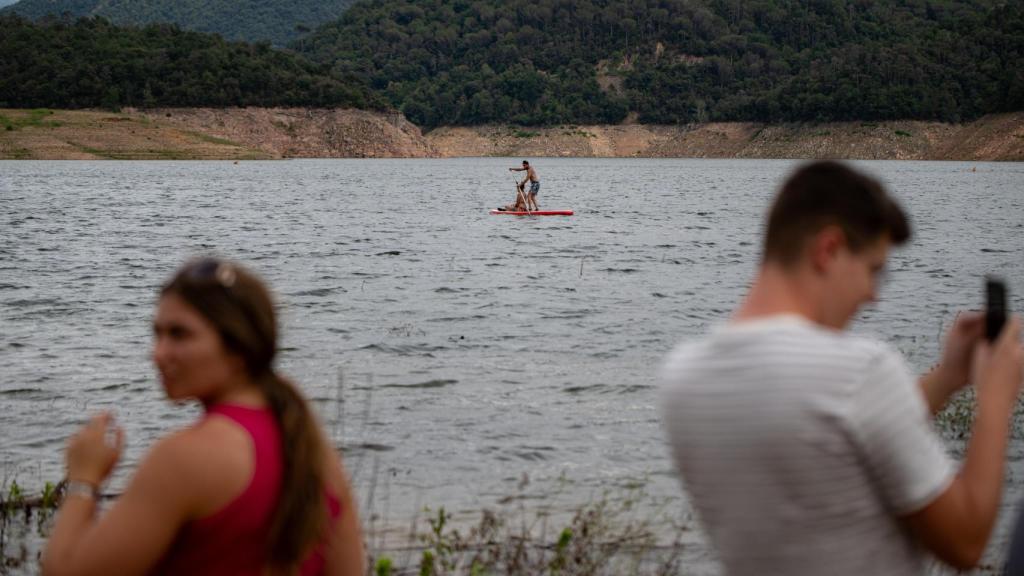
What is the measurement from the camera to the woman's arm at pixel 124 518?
2867mm

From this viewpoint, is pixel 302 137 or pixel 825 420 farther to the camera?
pixel 302 137

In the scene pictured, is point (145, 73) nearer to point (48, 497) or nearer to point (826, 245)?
point (48, 497)

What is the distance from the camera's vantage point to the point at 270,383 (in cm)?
310

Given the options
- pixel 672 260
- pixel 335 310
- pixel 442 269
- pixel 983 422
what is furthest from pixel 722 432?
pixel 672 260

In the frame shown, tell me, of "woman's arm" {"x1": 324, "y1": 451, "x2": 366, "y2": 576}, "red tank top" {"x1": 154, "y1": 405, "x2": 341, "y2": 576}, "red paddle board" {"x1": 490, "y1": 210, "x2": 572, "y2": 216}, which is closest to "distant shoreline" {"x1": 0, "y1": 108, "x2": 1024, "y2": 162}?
"red paddle board" {"x1": 490, "y1": 210, "x2": 572, "y2": 216}

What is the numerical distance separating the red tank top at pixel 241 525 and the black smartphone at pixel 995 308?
5.49 feet

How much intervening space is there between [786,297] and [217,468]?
1.32m

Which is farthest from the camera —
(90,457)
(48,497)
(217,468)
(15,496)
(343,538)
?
(15,496)

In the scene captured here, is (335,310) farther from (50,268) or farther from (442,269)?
(50,268)

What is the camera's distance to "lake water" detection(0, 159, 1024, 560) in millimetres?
11078

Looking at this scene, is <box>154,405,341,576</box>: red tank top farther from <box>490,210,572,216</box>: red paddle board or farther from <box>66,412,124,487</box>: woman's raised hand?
<box>490,210,572,216</box>: red paddle board

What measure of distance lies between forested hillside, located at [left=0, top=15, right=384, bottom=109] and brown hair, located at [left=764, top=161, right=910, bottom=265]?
15938cm

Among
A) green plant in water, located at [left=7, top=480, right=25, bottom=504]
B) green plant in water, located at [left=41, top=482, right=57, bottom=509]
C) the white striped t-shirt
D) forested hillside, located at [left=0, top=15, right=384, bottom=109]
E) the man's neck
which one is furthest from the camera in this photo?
forested hillside, located at [left=0, top=15, right=384, bottom=109]

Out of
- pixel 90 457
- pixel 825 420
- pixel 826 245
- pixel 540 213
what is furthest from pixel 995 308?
pixel 540 213
